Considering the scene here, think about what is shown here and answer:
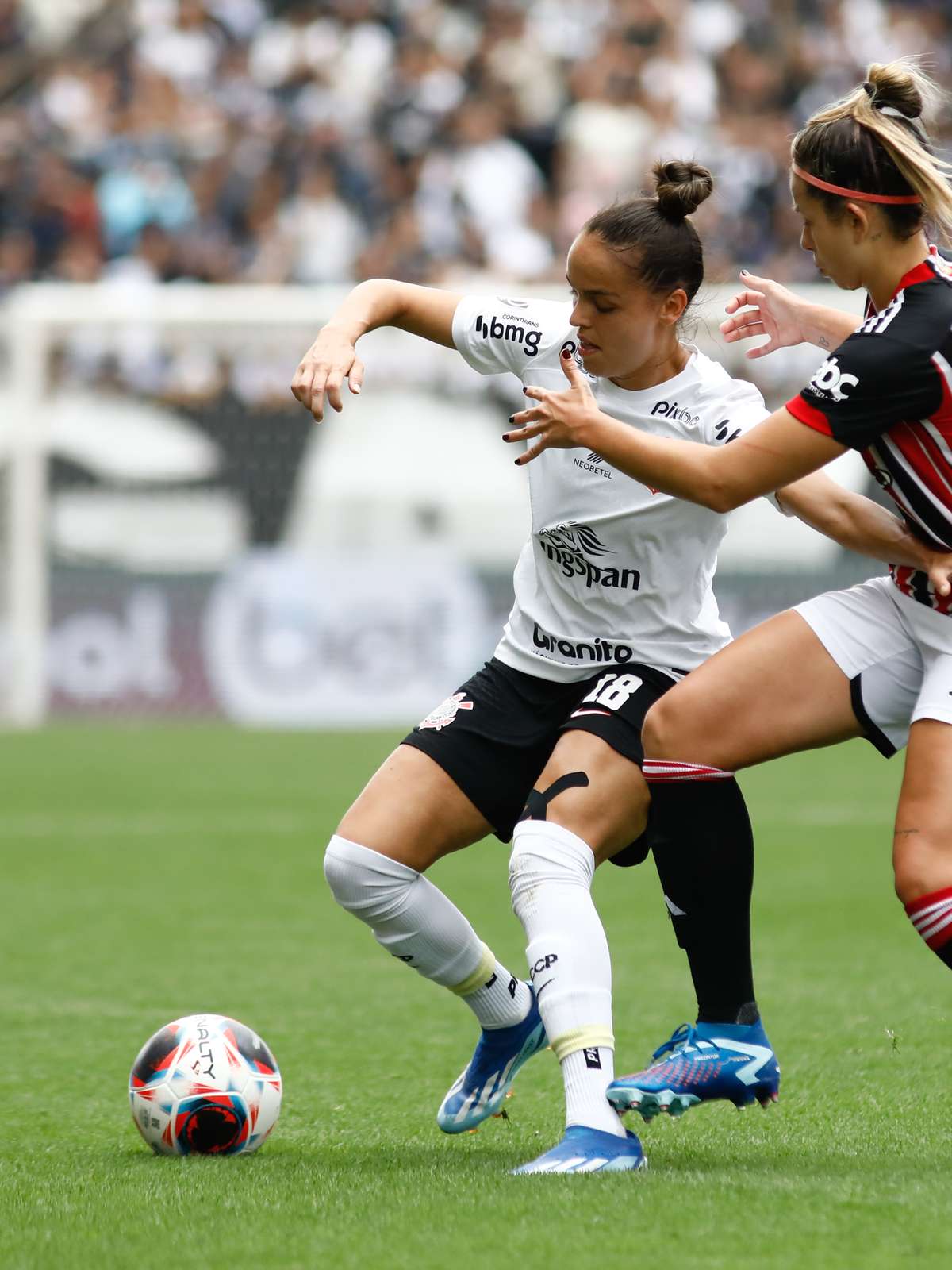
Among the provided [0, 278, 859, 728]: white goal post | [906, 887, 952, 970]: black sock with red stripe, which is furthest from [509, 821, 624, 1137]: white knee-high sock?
[0, 278, 859, 728]: white goal post

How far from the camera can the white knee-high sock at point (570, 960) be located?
3.74m

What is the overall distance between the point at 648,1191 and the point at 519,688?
131 cm

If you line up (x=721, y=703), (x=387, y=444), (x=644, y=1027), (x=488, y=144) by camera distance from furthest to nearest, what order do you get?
(x=488, y=144)
(x=387, y=444)
(x=644, y=1027)
(x=721, y=703)

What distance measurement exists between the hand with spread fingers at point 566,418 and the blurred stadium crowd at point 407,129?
12165 mm

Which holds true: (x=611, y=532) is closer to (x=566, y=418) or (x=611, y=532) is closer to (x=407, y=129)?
(x=566, y=418)

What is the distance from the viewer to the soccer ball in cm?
411

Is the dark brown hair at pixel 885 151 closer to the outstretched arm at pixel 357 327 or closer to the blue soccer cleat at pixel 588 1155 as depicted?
the outstretched arm at pixel 357 327

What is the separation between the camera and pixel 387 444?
1476 cm

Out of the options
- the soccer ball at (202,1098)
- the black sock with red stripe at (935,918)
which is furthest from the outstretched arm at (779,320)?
the soccer ball at (202,1098)

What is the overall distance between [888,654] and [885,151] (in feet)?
3.24

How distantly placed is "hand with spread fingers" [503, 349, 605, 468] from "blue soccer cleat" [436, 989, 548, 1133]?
136 cm

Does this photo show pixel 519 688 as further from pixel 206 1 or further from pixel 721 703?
pixel 206 1

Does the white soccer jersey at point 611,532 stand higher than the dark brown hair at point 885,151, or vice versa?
the dark brown hair at point 885,151

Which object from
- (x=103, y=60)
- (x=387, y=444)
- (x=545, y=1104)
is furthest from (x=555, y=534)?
(x=103, y=60)
